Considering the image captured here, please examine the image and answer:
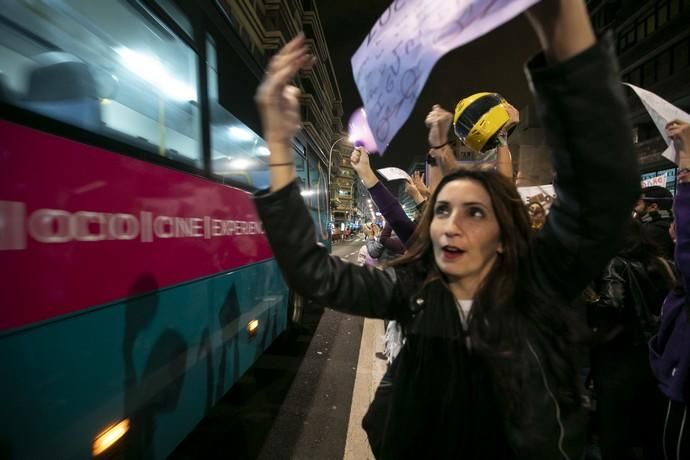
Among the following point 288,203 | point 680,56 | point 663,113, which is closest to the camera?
point 288,203

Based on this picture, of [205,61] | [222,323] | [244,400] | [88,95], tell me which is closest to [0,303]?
[88,95]

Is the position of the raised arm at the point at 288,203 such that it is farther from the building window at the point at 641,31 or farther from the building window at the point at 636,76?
the building window at the point at 641,31

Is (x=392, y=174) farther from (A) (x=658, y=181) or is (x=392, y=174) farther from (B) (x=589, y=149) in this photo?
(A) (x=658, y=181)

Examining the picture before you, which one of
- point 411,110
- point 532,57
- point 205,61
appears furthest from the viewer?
point 205,61

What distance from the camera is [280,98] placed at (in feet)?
3.51

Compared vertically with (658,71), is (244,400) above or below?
below

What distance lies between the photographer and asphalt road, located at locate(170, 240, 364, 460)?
3.15 metres

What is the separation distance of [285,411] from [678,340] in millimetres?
3444

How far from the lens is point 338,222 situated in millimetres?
78312

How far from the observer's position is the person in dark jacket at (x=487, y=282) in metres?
0.88

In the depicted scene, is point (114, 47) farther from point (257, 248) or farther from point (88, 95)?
→ point (257, 248)

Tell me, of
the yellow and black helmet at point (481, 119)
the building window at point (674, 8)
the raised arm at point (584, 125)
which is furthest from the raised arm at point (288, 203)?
the building window at point (674, 8)

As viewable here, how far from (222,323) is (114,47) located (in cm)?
220

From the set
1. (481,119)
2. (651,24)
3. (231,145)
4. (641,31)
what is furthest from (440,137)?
(641,31)
